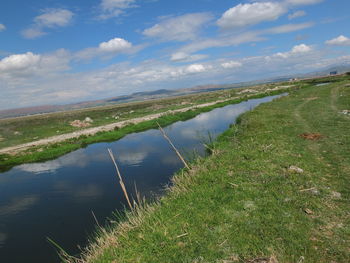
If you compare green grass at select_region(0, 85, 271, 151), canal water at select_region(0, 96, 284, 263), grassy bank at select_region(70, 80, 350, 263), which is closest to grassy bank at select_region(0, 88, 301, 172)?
canal water at select_region(0, 96, 284, 263)

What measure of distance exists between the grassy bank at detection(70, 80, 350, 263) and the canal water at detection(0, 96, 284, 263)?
3130mm

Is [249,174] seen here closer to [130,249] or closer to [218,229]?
[218,229]

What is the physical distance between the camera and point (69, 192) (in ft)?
58.9

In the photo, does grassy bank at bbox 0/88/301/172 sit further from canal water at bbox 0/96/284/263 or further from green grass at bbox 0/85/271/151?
green grass at bbox 0/85/271/151

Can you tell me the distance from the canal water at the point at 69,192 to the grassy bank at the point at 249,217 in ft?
10.3

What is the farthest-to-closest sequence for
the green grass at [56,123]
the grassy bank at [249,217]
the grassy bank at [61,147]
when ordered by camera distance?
the green grass at [56,123] → the grassy bank at [61,147] → the grassy bank at [249,217]

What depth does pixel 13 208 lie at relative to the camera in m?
16.5

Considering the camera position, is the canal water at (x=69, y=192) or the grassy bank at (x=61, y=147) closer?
the canal water at (x=69, y=192)

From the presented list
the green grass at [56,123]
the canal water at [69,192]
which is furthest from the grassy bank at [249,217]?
the green grass at [56,123]

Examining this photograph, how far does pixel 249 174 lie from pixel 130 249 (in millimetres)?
7298

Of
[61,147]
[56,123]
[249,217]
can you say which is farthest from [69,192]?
[56,123]

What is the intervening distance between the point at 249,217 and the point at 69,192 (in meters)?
14.4

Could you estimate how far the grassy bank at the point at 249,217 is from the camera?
7.02 m

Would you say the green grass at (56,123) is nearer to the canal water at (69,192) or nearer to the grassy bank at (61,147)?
the grassy bank at (61,147)
